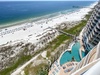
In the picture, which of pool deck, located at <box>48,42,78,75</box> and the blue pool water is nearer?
pool deck, located at <box>48,42,78,75</box>

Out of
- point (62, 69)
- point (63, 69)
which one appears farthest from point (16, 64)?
point (63, 69)

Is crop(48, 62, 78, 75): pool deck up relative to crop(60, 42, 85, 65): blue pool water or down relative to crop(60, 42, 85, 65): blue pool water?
down

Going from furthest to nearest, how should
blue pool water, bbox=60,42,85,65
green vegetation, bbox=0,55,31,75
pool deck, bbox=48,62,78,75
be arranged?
green vegetation, bbox=0,55,31,75 < blue pool water, bbox=60,42,85,65 < pool deck, bbox=48,62,78,75

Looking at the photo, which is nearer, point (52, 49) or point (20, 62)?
point (20, 62)

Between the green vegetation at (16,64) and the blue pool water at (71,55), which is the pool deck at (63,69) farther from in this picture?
the green vegetation at (16,64)

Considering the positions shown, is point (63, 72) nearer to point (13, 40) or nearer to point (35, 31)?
point (13, 40)

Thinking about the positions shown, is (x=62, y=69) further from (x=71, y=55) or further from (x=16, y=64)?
(x=16, y=64)

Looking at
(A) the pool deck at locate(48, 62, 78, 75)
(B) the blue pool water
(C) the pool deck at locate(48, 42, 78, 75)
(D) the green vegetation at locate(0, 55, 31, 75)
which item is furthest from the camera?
(D) the green vegetation at locate(0, 55, 31, 75)

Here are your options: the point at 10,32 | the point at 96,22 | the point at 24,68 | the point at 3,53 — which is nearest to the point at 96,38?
the point at 96,22

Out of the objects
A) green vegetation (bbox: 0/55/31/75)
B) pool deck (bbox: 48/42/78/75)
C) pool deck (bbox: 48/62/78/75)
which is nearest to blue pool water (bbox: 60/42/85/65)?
pool deck (bbox: 48/42/78/75)

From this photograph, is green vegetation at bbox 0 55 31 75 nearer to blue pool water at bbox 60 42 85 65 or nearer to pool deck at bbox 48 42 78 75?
pool deck at bbox 48 42 78 75

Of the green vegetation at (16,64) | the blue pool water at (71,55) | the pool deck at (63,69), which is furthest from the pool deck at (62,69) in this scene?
the green vegetation at (16,64)
